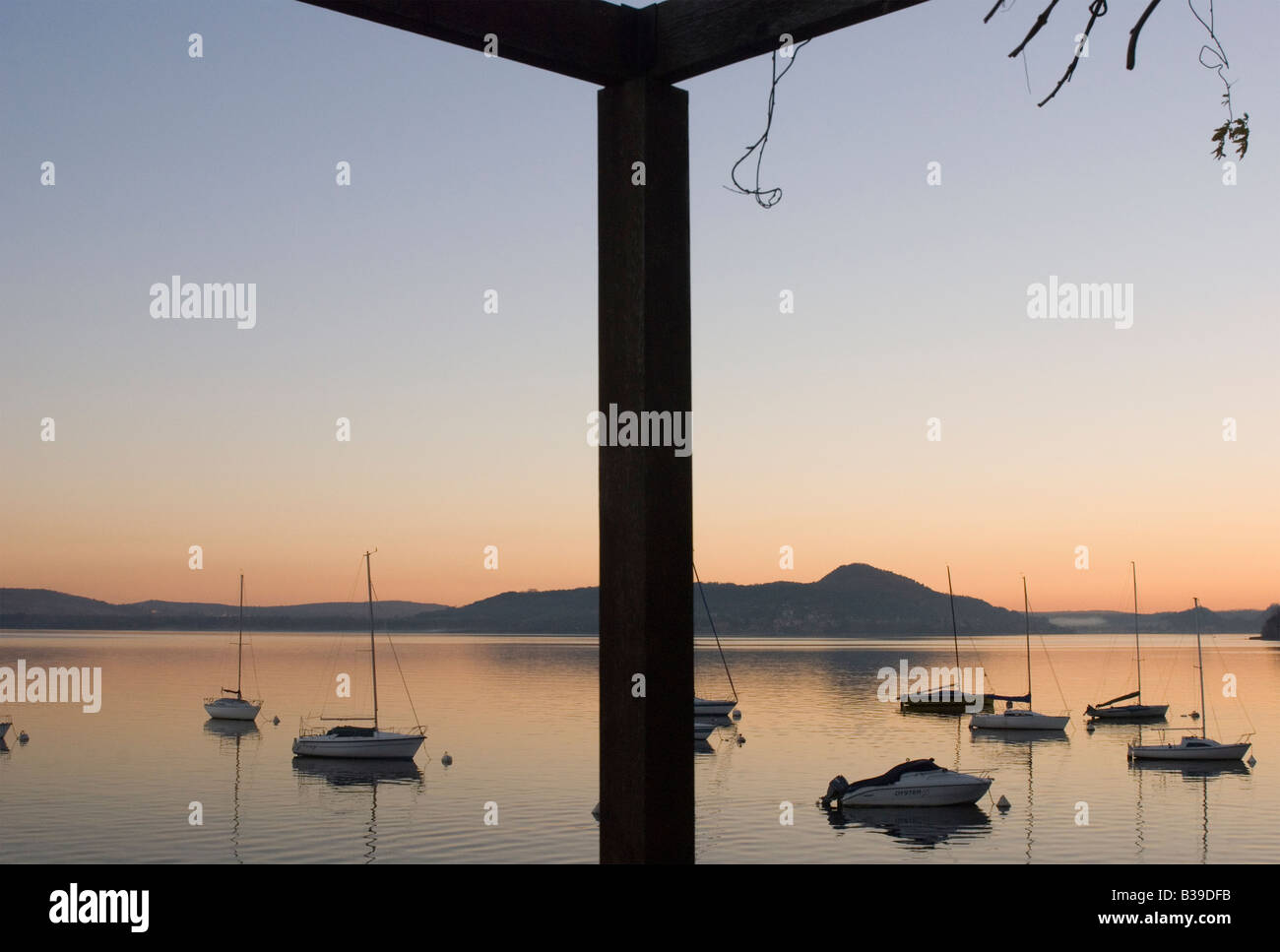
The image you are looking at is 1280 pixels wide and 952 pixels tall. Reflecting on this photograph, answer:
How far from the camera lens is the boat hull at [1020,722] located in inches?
2525

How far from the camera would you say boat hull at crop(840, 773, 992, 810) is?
36.9 meters

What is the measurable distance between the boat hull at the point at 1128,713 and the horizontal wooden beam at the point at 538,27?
73.8 meters

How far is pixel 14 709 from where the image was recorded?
99.8 meters

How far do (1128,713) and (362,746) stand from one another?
1787 inches

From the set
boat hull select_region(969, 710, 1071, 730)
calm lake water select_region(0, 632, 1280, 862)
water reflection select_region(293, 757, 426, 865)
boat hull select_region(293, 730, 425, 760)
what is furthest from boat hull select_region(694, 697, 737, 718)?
boat hull select_region(293, 730, 425, 760)

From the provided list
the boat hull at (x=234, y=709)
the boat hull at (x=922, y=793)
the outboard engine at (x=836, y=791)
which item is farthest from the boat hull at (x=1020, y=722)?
the boat hull at (x=234, y=709)

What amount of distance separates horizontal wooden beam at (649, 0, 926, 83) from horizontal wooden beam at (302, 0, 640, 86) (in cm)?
6

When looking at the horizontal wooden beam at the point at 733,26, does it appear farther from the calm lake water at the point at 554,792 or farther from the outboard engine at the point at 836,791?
the outboard engine at the point at 836,791

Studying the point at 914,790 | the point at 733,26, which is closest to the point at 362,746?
the point at 914,790
